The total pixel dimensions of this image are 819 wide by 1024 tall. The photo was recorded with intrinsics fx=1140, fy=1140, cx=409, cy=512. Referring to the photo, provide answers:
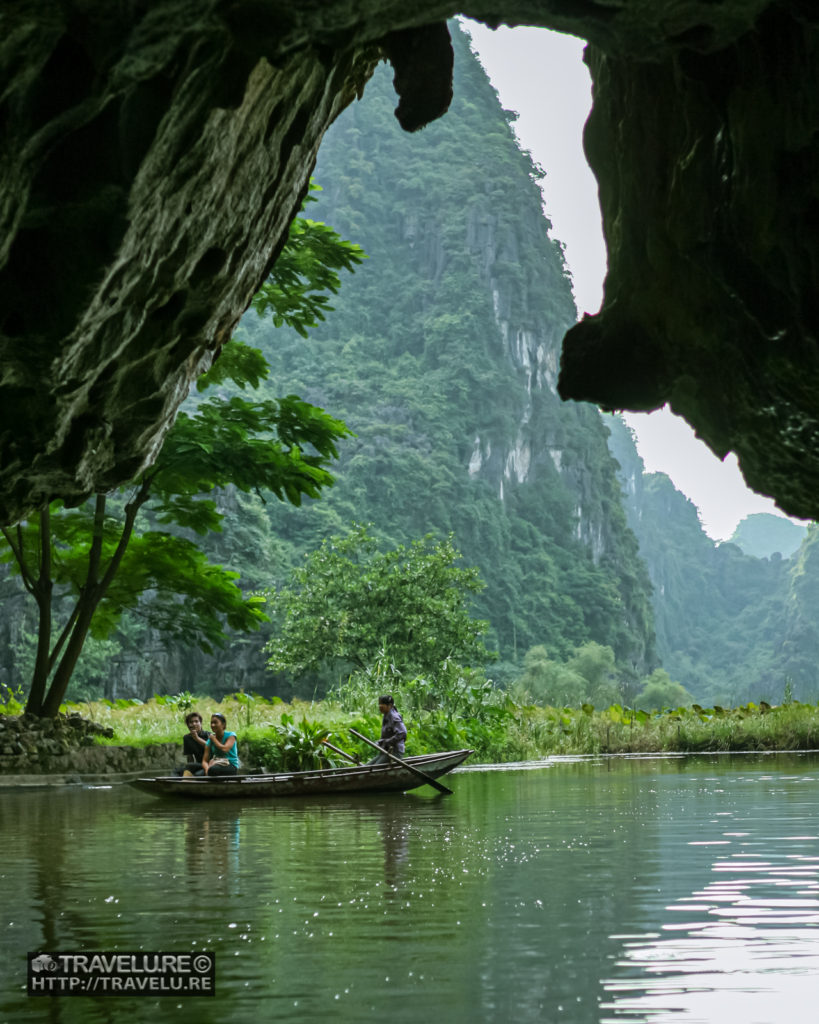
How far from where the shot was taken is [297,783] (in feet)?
49.5

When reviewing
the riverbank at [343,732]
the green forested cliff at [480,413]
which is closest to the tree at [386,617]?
the riverbank at [343,732]

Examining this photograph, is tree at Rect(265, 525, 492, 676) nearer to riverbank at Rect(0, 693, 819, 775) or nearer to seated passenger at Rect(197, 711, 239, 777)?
riverbank at Rect(0, 693, 819, 775)

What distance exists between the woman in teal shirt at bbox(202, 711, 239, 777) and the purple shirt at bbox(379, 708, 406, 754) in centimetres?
216

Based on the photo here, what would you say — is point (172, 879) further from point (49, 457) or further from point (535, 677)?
point (535, 677)

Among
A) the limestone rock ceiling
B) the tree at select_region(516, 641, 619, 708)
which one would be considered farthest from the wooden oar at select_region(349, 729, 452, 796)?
the tree at select_region(516, 641, 619, 708)

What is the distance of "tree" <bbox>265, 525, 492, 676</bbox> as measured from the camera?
3828 centimetres

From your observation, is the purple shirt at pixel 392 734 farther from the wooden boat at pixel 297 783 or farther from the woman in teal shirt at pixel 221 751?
the woman in teal shirt at pixel 221 751

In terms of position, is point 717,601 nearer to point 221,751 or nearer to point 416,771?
point 221,751

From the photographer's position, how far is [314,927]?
6.48 meters

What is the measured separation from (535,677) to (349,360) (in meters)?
51.2

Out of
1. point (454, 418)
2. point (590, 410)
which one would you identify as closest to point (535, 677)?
point (454, 418)

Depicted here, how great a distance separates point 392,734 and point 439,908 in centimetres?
995

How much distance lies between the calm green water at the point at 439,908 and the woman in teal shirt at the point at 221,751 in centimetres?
209

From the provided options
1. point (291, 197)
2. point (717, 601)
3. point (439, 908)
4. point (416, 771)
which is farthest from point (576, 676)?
point (717, 601)
